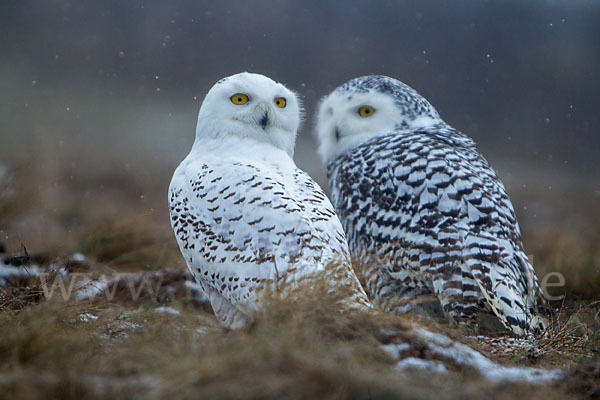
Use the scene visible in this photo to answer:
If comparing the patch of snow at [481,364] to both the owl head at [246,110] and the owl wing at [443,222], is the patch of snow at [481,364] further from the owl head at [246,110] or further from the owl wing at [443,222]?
the owl head at [246,110]

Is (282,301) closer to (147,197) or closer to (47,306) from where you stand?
(47,306)

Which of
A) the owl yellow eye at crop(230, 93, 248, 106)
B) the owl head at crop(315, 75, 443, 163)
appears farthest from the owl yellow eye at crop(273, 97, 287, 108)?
the owl head at crop(315, 75, 443, 163)

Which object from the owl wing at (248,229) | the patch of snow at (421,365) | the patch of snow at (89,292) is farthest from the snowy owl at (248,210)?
the patch of snow at (89,292)

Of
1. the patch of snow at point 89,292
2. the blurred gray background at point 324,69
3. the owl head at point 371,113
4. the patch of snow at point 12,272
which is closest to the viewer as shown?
the patch of snow at point 89,292

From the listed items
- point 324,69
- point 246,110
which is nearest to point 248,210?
point 246,110

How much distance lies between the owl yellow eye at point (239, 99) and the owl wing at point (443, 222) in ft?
2.36

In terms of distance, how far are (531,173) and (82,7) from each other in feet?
24.6

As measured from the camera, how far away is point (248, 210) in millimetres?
1663

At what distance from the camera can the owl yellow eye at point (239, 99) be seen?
1960 millimetres

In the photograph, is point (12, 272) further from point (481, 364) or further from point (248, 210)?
point (481, 364)

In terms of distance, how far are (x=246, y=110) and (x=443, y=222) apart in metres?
0.91

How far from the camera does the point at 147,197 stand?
15.6 feet

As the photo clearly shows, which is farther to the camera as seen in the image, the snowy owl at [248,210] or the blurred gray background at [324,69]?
the blurred gray background at [324,69]

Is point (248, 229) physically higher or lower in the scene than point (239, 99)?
lower
